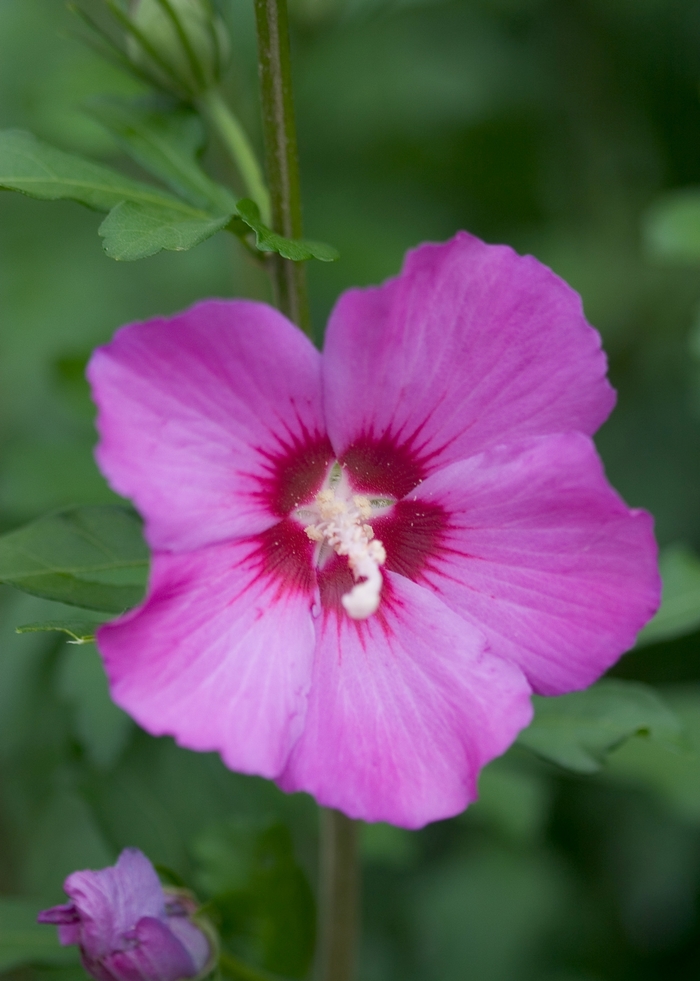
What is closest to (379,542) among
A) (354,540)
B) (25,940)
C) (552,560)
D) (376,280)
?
(354,540)

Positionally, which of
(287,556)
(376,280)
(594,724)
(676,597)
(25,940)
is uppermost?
(376,280)

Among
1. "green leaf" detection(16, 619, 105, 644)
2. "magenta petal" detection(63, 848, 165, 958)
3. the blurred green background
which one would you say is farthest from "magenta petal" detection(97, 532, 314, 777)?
the blurred green background

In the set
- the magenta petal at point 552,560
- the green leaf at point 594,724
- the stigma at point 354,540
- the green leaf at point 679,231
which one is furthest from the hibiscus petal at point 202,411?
the green leaf at point 679,231

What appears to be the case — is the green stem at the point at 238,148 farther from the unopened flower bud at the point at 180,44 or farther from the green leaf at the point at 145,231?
the green leaf at the point at 145,231

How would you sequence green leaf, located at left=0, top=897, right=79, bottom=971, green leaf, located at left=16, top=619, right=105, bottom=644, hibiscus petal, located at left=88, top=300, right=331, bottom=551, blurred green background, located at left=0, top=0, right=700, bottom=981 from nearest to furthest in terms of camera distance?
1. hibiscus petal, located at left=88, top=300, right=331, bottom=551
2. green leaf, located at left=16, top=619, right=105, bottom=644
3. green leaf, located at left=0, top=897, right=79, bottom=971
4. blurred green background, located at left=0, top=0, right=700, bottom=981

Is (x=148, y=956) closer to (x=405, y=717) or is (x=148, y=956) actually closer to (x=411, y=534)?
(x=405, y=717)

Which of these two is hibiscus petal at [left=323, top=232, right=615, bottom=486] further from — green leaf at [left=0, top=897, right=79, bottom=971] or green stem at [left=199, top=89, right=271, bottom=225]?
green leaf at [left=0, top=897, right=79, bottom=971]

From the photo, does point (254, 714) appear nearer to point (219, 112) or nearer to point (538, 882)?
point (219, 112)
